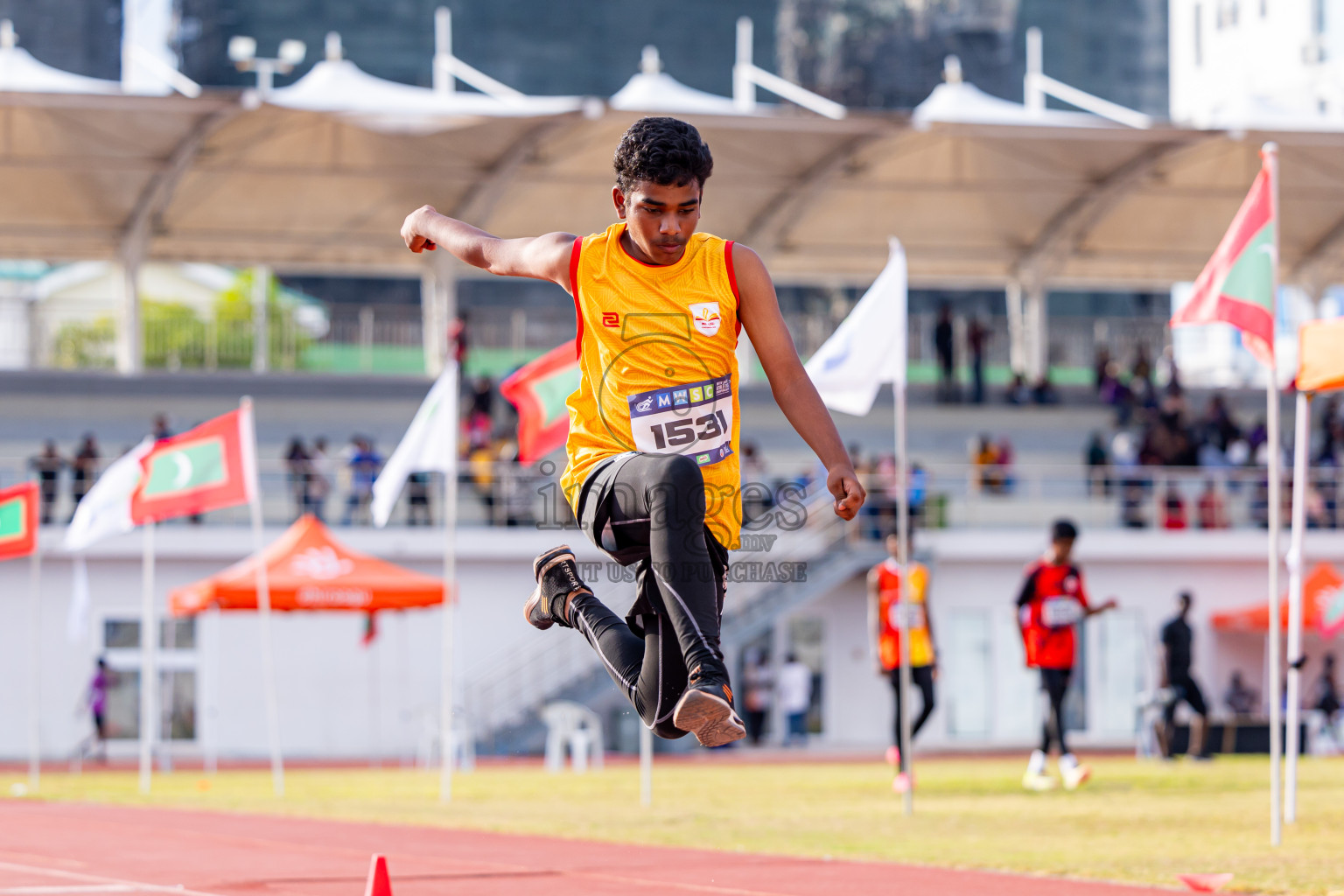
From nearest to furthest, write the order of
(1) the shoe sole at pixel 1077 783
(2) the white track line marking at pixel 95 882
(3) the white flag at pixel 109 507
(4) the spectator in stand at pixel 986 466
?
1. (2) the white track line marking at pixel 95 882
2. (1) the shoe sole at pixel 1077 783
3. (3) the white flag at pixel 109 507
4. (4) the spectator in stand at pixel 986 466

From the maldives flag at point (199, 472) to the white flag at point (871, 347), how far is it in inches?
273

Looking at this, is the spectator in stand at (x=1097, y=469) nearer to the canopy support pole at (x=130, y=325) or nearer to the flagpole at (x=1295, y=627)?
the canopy support pole at (x=130, y=325)

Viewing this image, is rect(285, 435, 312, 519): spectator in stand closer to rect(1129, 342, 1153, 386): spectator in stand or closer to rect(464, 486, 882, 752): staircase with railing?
rect(464, 486, 882, 752): staircase with railing

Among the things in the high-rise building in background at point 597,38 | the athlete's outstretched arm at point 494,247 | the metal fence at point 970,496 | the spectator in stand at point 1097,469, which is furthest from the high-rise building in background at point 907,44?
the athlete's outstretched arm at point 494,247

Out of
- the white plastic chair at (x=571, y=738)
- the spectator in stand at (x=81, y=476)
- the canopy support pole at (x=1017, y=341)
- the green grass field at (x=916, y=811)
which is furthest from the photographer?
the canopy support pole at (x=1017, y=341)

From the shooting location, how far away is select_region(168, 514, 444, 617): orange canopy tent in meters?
21.8

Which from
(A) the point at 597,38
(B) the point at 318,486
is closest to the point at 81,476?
(B) the point at 318,486

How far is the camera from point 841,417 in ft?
117

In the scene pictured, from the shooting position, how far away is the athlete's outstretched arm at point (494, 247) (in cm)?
563

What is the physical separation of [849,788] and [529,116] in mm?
18059

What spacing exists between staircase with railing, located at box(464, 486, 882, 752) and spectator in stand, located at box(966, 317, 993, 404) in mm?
6888

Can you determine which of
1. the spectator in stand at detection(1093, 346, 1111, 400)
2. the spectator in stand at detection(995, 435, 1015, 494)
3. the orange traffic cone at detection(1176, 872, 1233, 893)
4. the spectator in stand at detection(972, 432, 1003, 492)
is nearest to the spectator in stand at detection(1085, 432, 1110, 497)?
the spectator in stand at detection(995, 435, 1015, 494)

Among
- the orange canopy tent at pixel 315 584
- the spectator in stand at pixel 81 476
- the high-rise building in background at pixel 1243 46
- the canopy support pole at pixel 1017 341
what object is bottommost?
the orange canopy tent at pixel 315 584

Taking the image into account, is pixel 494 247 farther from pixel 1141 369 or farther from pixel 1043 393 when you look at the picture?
pixel 1141 369
